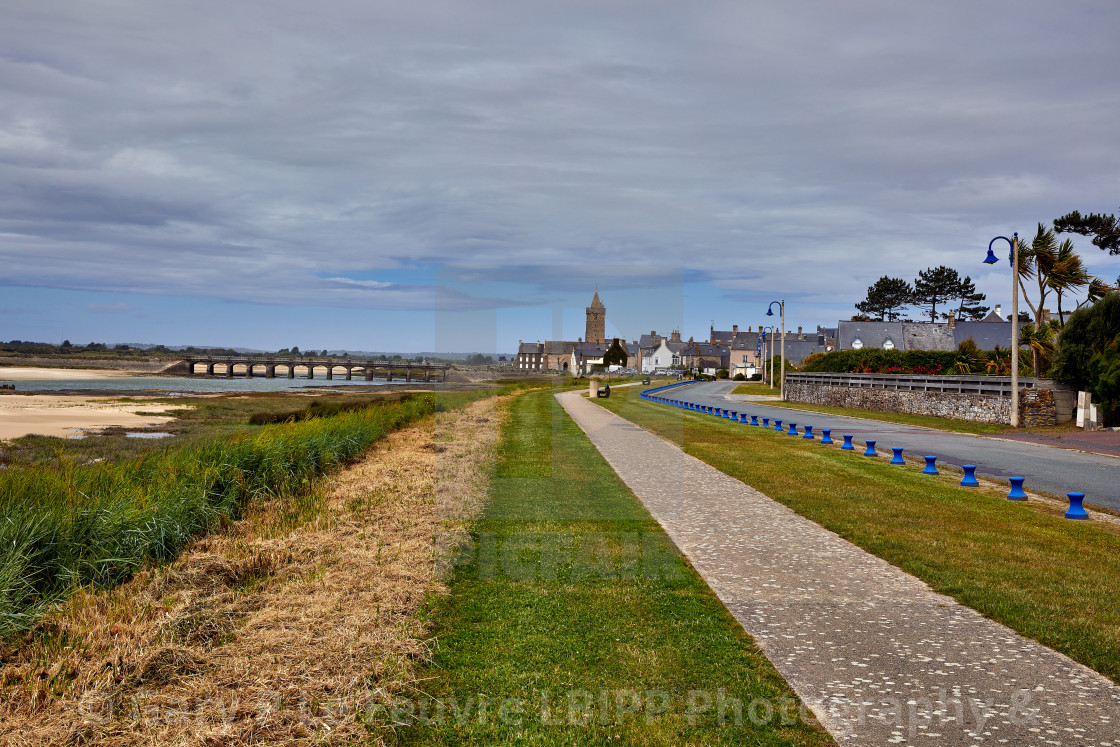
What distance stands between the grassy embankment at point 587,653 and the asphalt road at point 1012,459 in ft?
→ 26.1

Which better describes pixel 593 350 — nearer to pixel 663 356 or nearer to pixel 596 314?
pixel 596 314

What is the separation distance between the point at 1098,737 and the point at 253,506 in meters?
9.76

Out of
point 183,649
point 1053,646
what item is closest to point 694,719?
point 1053,646

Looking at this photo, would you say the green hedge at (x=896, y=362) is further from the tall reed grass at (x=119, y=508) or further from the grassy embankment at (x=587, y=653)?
the grassy embankment at (x=587, y=653)

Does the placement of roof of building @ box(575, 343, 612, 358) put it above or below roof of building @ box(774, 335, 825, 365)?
below

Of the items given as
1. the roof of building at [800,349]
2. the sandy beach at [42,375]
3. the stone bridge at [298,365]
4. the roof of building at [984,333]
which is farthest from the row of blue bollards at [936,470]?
the stone bridge at [298,365]

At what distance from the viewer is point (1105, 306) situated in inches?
963

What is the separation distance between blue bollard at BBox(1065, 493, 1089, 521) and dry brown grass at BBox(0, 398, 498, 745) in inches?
308

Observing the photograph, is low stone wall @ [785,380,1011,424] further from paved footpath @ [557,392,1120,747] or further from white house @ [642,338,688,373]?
white house @ [642,338,688,373]

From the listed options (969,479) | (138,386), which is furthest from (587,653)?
(138,386)

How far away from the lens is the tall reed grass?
21.2ft

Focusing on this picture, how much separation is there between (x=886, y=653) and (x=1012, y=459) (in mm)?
13703

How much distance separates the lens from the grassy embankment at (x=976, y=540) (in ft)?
18.2

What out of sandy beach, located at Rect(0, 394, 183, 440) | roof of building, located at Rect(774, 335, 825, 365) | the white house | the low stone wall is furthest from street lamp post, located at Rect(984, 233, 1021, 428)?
the white house
